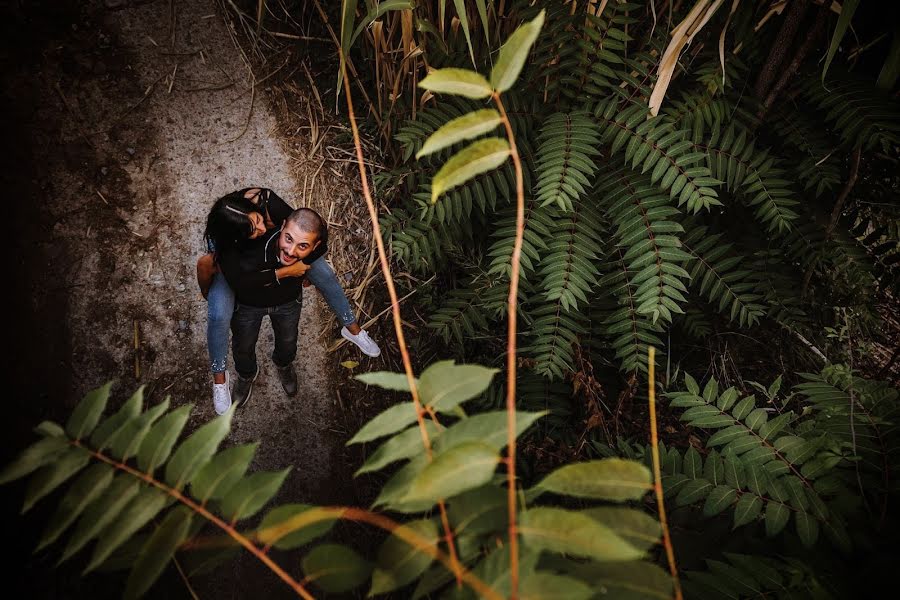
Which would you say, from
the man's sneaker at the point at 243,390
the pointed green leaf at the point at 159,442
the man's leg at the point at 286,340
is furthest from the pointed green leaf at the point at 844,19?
the man's sneaker at the point at 243,390

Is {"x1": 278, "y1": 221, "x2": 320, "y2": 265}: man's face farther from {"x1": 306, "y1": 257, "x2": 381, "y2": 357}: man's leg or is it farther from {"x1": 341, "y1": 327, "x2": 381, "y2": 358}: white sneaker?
{"x1": 341, "y1": 327, "x2": 381, "y2": 358}: white sneaker

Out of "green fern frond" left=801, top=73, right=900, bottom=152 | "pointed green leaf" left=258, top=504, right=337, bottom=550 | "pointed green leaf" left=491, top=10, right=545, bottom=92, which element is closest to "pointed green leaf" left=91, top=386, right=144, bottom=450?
"pointed green leaf" left=258, top=504, right=337, bottom=550

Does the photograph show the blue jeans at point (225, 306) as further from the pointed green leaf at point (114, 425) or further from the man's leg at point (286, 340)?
the pointed green leaf at point (114, 425)

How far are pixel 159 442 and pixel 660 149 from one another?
1.71 metres

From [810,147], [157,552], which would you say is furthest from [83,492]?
[810,147]

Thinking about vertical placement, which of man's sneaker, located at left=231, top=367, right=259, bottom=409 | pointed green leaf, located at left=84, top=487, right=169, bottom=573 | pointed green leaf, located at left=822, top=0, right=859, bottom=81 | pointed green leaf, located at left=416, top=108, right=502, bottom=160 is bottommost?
man's sneaker, located at left=231, top=367, right=259, bottom=409

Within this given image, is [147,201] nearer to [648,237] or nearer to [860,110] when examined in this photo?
[648,237]

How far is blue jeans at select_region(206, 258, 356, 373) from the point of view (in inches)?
76.7

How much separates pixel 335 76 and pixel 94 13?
1131 millimetres

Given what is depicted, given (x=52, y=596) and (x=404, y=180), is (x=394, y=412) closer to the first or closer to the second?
(x=404, y=180)

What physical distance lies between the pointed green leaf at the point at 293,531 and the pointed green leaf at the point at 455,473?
190 millimetres

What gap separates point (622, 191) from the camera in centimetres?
173

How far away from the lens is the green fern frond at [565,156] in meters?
1.48

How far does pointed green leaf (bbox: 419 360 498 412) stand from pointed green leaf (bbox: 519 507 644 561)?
0.18 meters
